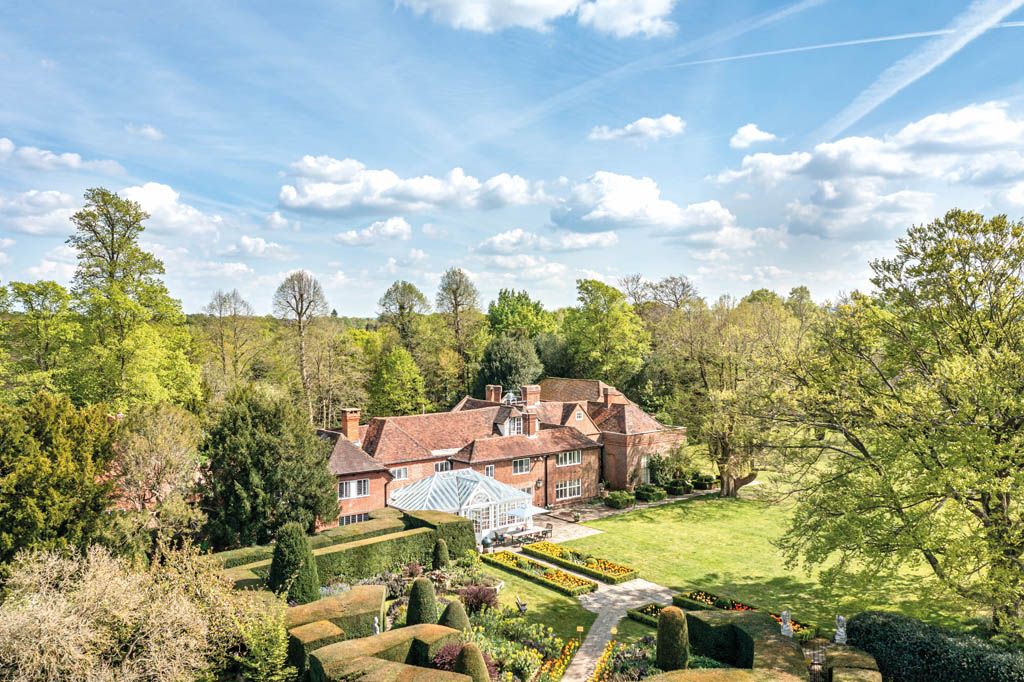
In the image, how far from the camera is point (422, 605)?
19.2 metres

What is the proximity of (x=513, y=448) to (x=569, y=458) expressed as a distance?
465 centimetres

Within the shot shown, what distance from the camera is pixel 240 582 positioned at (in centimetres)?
2128

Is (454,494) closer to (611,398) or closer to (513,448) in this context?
(513,448)

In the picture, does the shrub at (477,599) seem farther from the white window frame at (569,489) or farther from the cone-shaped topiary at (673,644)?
the white window frame at (569,489)

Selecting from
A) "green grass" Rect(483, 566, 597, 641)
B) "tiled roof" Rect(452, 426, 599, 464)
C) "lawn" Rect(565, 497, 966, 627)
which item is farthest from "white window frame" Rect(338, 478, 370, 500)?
"lawn" Rect(565, 497, 966, 627)

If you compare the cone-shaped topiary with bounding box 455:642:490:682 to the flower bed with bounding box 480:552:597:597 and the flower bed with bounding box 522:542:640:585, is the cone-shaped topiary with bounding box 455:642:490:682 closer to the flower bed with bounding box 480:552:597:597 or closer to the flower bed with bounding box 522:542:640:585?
the flower bed with bounding box 480:552:597:597

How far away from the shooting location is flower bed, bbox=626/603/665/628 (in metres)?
21.6

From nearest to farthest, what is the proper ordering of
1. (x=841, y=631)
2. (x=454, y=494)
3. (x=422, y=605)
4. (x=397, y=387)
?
(x=841, y=631)
(x=422, y=605)
(x=454, y=494)
(x=397, y=387)

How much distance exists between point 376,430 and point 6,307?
21.4 metres

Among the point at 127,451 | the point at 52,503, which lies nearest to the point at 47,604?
the point at 52,503

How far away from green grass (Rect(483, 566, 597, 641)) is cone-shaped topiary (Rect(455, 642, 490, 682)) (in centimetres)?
640

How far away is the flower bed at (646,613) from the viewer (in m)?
21.6

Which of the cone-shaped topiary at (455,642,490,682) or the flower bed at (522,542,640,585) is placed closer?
the cone-shaped topiary at (455,642,490,682)

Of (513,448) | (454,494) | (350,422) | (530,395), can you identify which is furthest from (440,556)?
(530,395)
